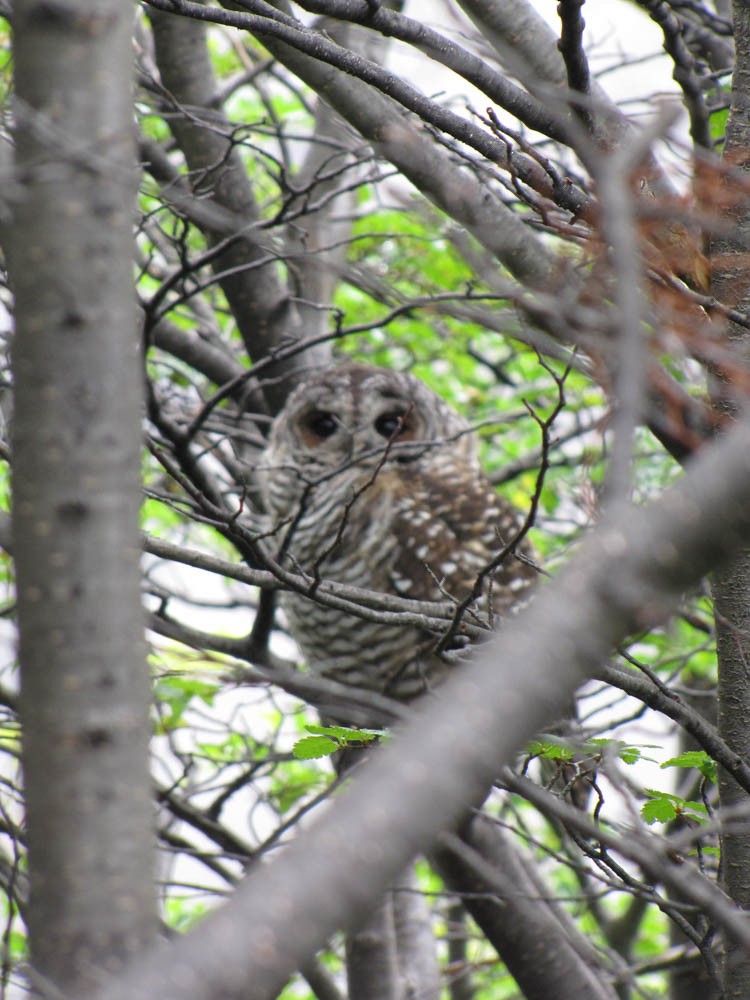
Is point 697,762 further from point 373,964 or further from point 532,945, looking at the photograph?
point 373,964

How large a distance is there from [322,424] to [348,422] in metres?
0.20

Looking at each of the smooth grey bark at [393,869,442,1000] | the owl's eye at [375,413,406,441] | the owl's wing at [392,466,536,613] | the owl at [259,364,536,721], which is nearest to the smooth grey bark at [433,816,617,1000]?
the smooth grey bark at [393,869,442,1000]

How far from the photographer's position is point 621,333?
1.02 meters

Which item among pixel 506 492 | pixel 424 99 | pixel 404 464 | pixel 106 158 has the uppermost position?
pixel 506 492

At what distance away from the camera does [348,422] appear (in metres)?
5.00

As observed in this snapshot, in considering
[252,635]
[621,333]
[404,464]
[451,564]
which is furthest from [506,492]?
[621,333]

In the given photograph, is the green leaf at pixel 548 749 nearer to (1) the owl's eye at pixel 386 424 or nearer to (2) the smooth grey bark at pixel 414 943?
(2) the smooth grey bark at pixel 414 943

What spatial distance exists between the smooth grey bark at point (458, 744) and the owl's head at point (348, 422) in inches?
148

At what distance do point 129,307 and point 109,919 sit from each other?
591 mm

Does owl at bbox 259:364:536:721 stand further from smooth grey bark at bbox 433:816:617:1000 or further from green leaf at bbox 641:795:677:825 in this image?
green leaf at bbox 641:795:677:825

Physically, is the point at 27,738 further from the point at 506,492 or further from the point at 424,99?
the point at 506,492

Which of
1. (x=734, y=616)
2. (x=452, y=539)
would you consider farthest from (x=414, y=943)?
(x=734, y=616)

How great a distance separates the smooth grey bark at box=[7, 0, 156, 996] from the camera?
99 cm

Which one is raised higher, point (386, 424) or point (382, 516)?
point (386, 424)
